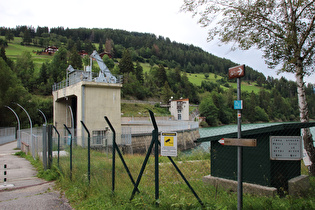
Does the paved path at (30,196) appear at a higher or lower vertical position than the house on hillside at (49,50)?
lower

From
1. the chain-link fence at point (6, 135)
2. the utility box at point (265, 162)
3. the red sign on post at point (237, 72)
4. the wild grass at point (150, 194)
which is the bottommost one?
the chain-link fence at point (6, 135)

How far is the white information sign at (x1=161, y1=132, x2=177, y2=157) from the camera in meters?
4.28

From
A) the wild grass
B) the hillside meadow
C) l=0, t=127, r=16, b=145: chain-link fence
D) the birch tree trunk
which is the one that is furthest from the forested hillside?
the wild grass

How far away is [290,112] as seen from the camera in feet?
199

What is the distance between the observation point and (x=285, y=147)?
4.52 meters

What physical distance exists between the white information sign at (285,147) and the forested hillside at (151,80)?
6.20 meters

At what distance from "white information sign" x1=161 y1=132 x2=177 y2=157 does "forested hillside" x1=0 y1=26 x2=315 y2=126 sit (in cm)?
732

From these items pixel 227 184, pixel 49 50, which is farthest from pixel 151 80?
pixel 227 184

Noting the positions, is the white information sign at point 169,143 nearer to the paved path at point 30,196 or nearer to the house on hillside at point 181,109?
the paved path at point 30,196

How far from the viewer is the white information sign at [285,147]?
4410 mm

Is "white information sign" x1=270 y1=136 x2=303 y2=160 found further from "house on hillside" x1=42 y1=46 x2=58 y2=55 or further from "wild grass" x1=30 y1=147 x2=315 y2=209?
"house on hillside" x1=42 y1=46 x2=58 y2=55

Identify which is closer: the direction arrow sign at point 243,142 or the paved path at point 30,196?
the direction arrow sign at point 243,142

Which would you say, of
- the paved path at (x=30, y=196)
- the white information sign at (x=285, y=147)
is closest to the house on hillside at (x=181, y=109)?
the paved path at (x=30, y=196)

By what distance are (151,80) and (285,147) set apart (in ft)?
379
